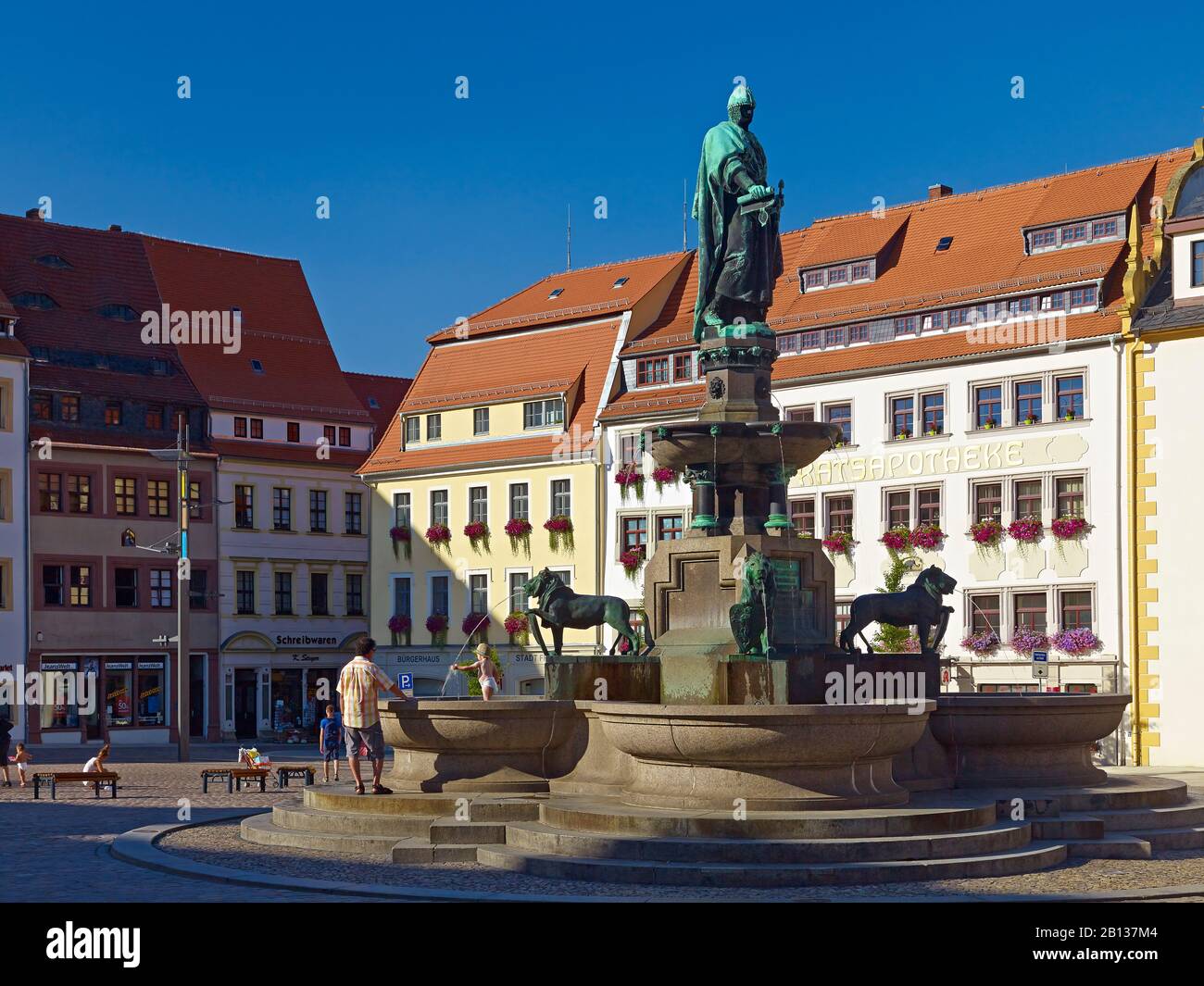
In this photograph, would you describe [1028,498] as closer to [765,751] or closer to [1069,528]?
[1069,528]

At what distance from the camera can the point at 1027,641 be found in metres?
42.2

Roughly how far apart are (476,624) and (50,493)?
1295 centimetres

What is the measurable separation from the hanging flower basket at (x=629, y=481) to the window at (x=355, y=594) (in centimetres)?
1467

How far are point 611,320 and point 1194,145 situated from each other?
19.1 m

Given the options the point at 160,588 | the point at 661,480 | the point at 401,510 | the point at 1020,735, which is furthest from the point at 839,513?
the point at 1020,735

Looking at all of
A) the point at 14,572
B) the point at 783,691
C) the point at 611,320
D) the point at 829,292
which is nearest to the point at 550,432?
the point at 611,320

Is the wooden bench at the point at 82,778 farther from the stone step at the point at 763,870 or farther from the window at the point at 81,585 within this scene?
the window at the point at 81,585

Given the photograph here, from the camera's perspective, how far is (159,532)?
57906mm

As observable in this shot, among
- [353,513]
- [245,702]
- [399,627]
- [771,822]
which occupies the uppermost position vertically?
[353,513]

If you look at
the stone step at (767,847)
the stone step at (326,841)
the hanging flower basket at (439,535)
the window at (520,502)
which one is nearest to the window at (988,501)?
the window at (520,502)

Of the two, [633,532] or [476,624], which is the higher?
[633,532]

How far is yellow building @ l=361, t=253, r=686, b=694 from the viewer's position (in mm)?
53812

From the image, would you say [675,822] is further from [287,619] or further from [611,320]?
[287,619]

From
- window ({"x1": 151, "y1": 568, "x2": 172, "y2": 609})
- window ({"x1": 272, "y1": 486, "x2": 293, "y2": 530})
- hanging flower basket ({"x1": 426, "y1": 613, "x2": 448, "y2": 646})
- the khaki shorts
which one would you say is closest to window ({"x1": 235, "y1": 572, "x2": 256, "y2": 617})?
window ({"x1": 272, "y1": 486, "x2": 293, "y2": 530})
